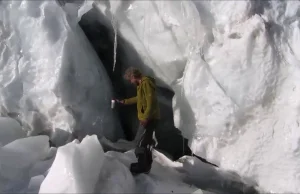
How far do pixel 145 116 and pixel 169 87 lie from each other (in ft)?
2.03

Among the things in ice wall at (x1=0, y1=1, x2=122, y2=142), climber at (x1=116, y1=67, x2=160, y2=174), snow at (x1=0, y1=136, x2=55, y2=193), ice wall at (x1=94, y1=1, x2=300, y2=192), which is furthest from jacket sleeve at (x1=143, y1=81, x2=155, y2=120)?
snow at (x1=0, y1=136, x2=55, y2=193)

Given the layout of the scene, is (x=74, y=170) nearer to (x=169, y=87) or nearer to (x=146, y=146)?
(x=146, y=146)

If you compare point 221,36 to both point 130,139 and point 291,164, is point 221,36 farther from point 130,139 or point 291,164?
point 130,139

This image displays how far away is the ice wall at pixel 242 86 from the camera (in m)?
2.67

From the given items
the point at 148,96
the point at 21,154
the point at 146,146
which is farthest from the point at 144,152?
the point at 21,154

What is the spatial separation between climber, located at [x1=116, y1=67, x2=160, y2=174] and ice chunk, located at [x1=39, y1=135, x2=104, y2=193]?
0.35 meters

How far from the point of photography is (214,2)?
301 centimetres

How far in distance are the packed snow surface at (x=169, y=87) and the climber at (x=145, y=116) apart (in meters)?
0.09

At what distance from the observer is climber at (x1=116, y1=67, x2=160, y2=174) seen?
2.81 meters

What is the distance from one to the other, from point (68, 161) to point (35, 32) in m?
1.31

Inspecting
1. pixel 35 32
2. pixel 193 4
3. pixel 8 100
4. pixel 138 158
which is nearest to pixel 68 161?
pixel 138 158

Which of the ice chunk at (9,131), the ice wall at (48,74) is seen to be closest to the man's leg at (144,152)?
the ice wall at (48,74)

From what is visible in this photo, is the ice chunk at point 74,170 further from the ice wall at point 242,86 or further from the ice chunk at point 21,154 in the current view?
→ the ice wall at point 242,86

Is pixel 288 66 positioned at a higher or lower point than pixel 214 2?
lower
